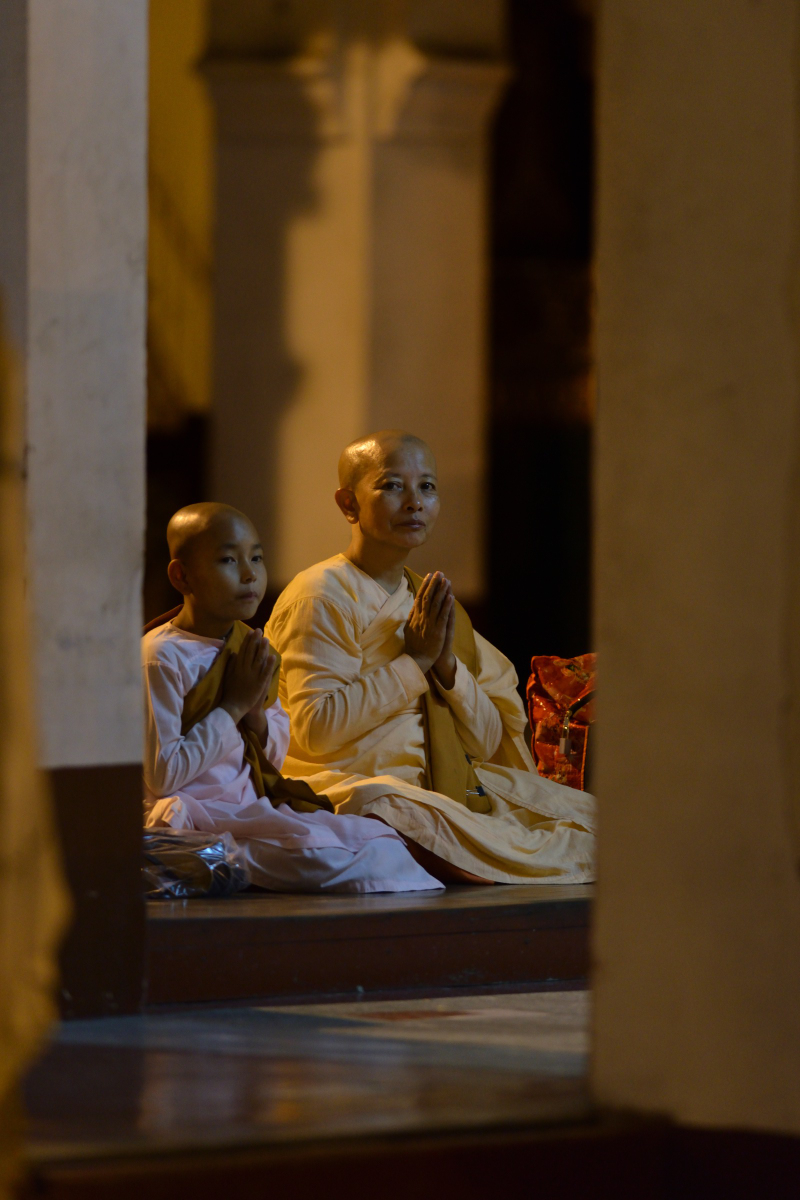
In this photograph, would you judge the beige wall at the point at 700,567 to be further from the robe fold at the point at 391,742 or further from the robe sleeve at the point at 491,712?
the robe sleeve at the point at 491,712

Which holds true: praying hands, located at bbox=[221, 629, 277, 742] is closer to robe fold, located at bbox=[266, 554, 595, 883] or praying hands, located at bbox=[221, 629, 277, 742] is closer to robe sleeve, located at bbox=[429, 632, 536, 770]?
robe fold, located at bbox=[266, 554, 595, 883]

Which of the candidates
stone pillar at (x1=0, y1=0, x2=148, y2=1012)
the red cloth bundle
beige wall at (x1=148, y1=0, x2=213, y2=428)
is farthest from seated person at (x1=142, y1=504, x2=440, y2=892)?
beige wall at (x1=148, y1=0, x2=213, y2=428)

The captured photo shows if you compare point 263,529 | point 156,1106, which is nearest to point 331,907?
point 156,1106

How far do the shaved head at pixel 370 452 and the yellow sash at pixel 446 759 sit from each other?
632 millimetres

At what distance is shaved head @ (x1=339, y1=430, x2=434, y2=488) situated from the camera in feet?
17.2

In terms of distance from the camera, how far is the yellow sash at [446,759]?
203 inches

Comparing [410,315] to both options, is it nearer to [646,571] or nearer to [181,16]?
[181,16]

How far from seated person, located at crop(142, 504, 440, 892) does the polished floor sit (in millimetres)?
756

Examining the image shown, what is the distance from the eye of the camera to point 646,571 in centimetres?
288

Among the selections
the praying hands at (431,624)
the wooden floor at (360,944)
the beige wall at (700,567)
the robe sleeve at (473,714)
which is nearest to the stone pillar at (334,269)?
the robe sleeve at (473,714)

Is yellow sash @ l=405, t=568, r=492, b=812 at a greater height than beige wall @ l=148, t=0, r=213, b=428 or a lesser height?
lesser

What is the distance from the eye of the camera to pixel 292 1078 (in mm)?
2971

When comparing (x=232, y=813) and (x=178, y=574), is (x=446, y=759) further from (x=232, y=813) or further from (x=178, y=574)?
(x=178, y=574)

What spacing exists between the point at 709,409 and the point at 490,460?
→ 23.3ft
